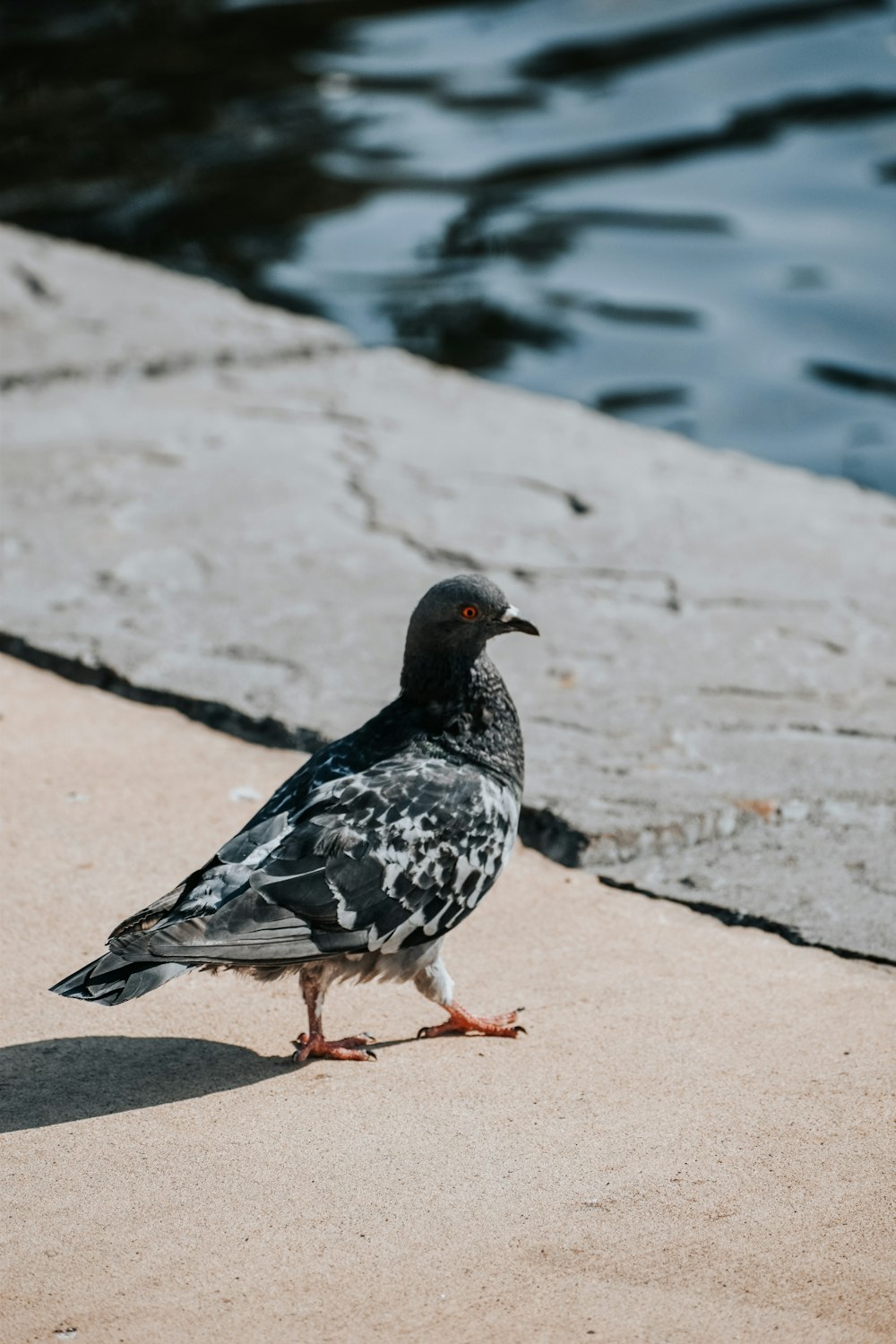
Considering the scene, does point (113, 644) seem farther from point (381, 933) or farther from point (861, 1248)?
point (861, 1248)

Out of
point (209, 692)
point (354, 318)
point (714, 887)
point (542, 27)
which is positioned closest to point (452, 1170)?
point (714, 887)

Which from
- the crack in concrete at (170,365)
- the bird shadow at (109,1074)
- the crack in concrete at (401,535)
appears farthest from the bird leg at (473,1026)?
the crack in concrete at (170,365)

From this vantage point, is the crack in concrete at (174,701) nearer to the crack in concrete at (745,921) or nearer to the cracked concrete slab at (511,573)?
the cracked concrete slab at (511,573)

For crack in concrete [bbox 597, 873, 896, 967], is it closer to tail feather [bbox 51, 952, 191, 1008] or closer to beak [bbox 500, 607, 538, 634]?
beak [bbox 500, 607, 538, 634]

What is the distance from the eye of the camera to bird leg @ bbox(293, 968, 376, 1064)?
302cm

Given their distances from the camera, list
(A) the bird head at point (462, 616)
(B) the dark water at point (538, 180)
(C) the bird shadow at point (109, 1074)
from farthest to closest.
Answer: (B) the dark water at point (538, 180) → (A) the bird head at point (462, 616) → (C) the bird shadow at point (109, 1074)

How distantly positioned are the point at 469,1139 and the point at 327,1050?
39cm

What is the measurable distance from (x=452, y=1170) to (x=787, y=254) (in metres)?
7.81

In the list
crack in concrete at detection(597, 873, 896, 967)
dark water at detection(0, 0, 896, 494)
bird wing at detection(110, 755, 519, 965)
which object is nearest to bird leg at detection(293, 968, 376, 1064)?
bird wing at detection(110, 755, 519, 965)

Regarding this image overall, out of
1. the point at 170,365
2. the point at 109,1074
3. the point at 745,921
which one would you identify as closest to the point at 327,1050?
the point at 109,1074

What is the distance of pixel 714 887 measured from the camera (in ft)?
12.2

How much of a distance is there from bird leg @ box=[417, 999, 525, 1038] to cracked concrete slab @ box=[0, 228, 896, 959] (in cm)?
72

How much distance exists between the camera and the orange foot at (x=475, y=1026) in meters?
3.11

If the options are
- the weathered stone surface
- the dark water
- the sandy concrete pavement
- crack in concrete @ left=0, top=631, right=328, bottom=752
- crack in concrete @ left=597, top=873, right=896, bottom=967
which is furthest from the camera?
the dark water
